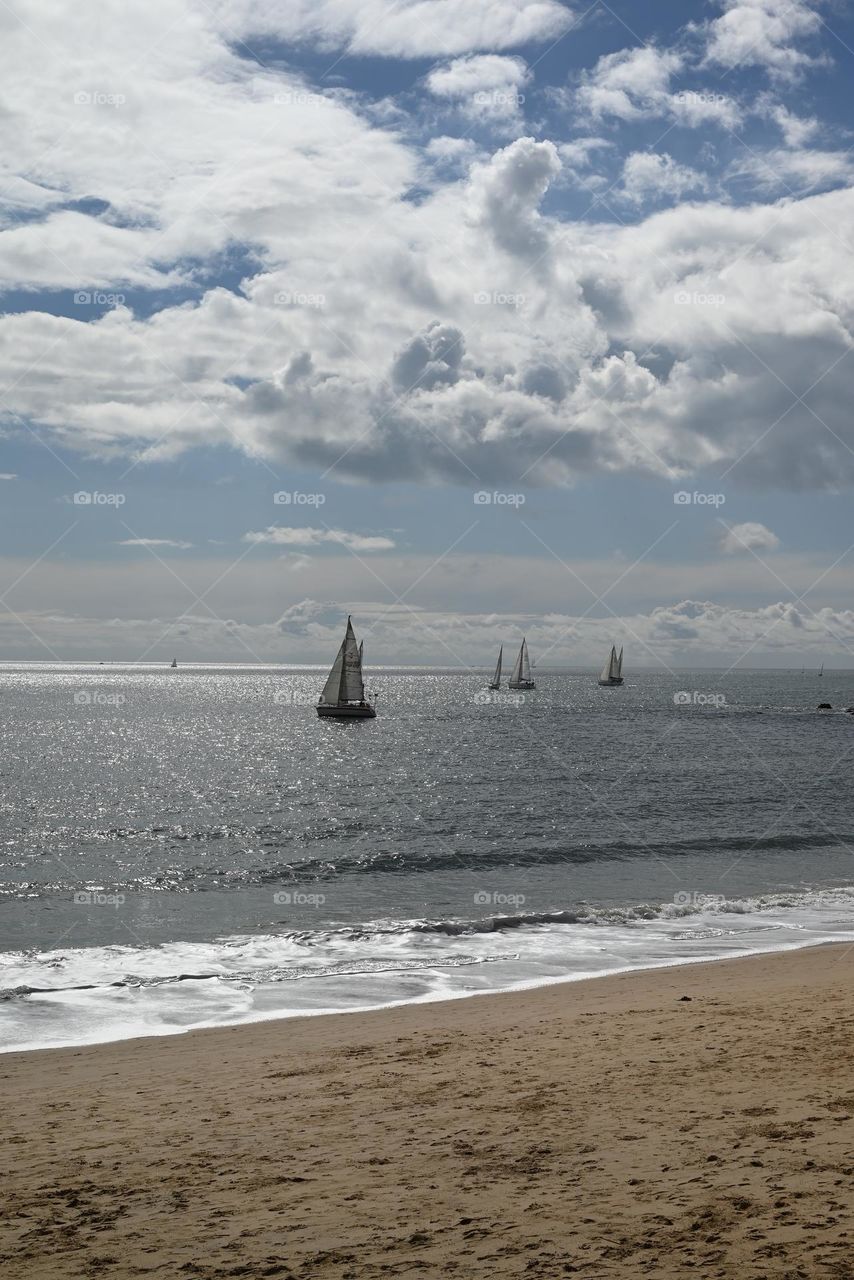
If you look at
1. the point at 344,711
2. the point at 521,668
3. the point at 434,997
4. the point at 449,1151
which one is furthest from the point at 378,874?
the point at 521,668

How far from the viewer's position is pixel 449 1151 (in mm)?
9320

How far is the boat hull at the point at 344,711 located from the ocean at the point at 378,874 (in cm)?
2666

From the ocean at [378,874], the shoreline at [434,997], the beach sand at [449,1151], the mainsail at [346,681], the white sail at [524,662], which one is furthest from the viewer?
the white sail at [524,662]

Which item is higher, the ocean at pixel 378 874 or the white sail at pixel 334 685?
the white sail at pixel 334 685

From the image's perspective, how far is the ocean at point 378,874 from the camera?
1980 centimetres

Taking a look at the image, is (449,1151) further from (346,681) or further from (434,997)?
(346,681)

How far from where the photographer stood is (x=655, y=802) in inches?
2132

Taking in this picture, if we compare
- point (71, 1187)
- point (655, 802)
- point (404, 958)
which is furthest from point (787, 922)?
point (655, 802)

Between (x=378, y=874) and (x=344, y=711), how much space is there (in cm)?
7932

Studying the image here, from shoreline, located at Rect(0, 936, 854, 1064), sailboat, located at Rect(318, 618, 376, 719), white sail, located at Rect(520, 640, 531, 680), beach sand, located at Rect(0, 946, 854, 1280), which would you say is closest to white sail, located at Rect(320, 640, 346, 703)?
sailboat, located at Rect(318, 618, 376, 719)

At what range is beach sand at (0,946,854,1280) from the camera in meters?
7.27

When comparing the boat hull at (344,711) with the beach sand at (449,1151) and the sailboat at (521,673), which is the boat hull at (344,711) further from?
the beach sand at (449,1151)

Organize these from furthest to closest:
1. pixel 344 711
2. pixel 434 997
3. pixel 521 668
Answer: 1. pixel 521 668
2. pixel 344 711
3. pixel 434 997

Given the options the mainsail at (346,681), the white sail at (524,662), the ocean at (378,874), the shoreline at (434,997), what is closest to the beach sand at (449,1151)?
the shoreline at (434,997)
